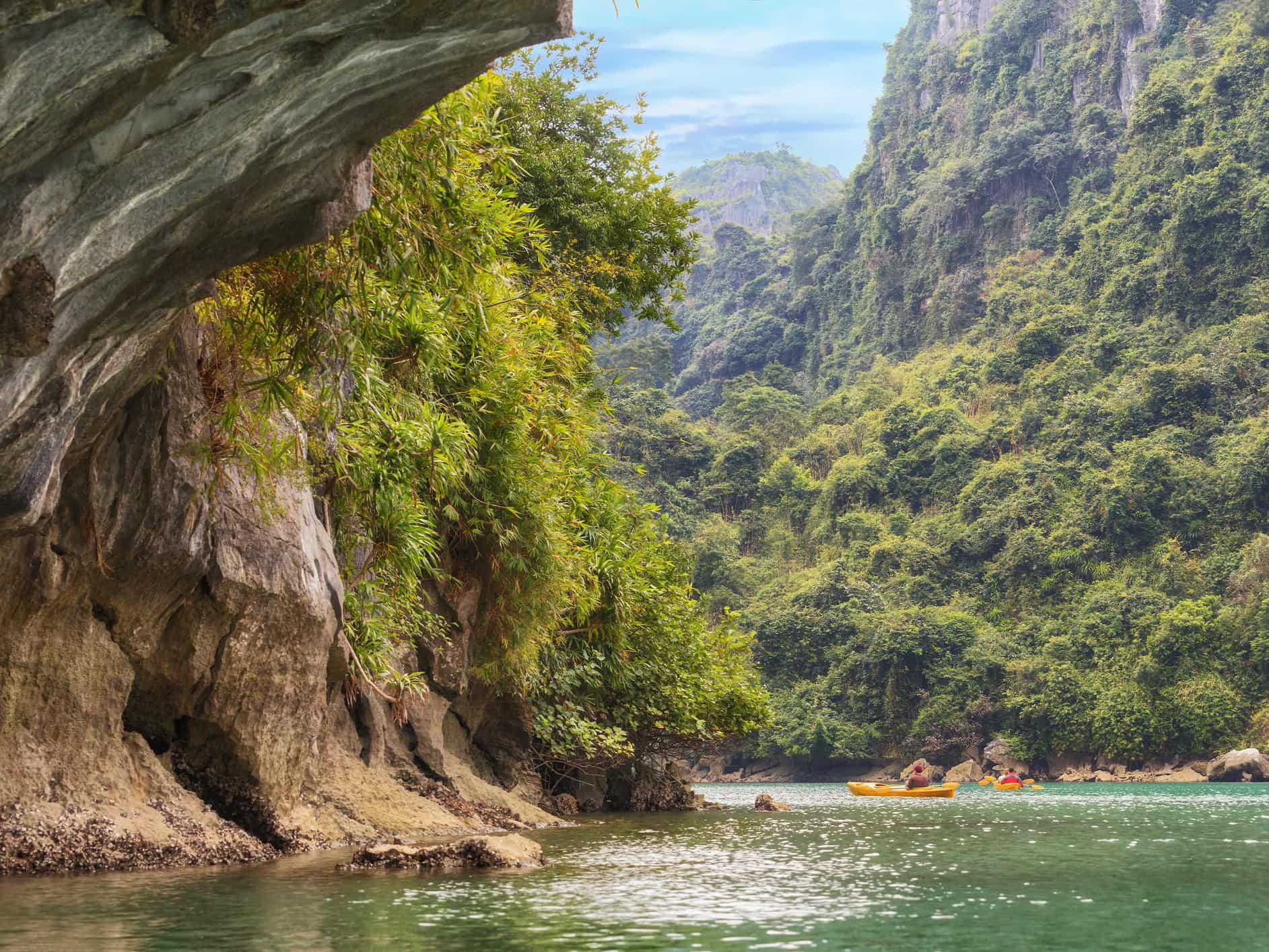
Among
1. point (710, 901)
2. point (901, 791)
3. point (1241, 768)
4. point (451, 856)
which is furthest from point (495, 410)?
point (1241, 768)

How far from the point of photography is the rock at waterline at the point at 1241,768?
140 ft

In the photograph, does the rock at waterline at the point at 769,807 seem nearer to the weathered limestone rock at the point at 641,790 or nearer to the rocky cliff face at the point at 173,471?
the weathered limestone rock at the point at 641,790

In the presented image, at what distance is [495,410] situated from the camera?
14469mm

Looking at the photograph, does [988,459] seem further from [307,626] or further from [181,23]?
[181,23]

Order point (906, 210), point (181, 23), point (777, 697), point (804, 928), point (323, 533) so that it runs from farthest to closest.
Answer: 1. point (906, 210)
2. point (777, 697)
3. point (323, 533)
4. point (804, 928)
5. point (181, 23)

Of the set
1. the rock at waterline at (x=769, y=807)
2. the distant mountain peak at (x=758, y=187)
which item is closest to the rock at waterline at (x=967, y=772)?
the rock at waterline at (x=769, y=807)

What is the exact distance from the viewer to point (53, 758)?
9555mm

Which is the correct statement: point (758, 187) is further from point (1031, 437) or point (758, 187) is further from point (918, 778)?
point (918, 778)

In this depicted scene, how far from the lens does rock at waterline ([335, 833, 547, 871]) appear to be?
1057cm

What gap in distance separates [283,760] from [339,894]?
3.02 meters

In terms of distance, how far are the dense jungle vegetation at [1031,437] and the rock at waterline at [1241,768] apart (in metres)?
2.32

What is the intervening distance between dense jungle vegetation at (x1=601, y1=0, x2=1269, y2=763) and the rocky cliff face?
3899 centimetres

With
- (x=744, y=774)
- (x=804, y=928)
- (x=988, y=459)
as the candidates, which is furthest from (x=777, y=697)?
(x=804, y=928)

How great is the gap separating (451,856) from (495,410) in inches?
211
